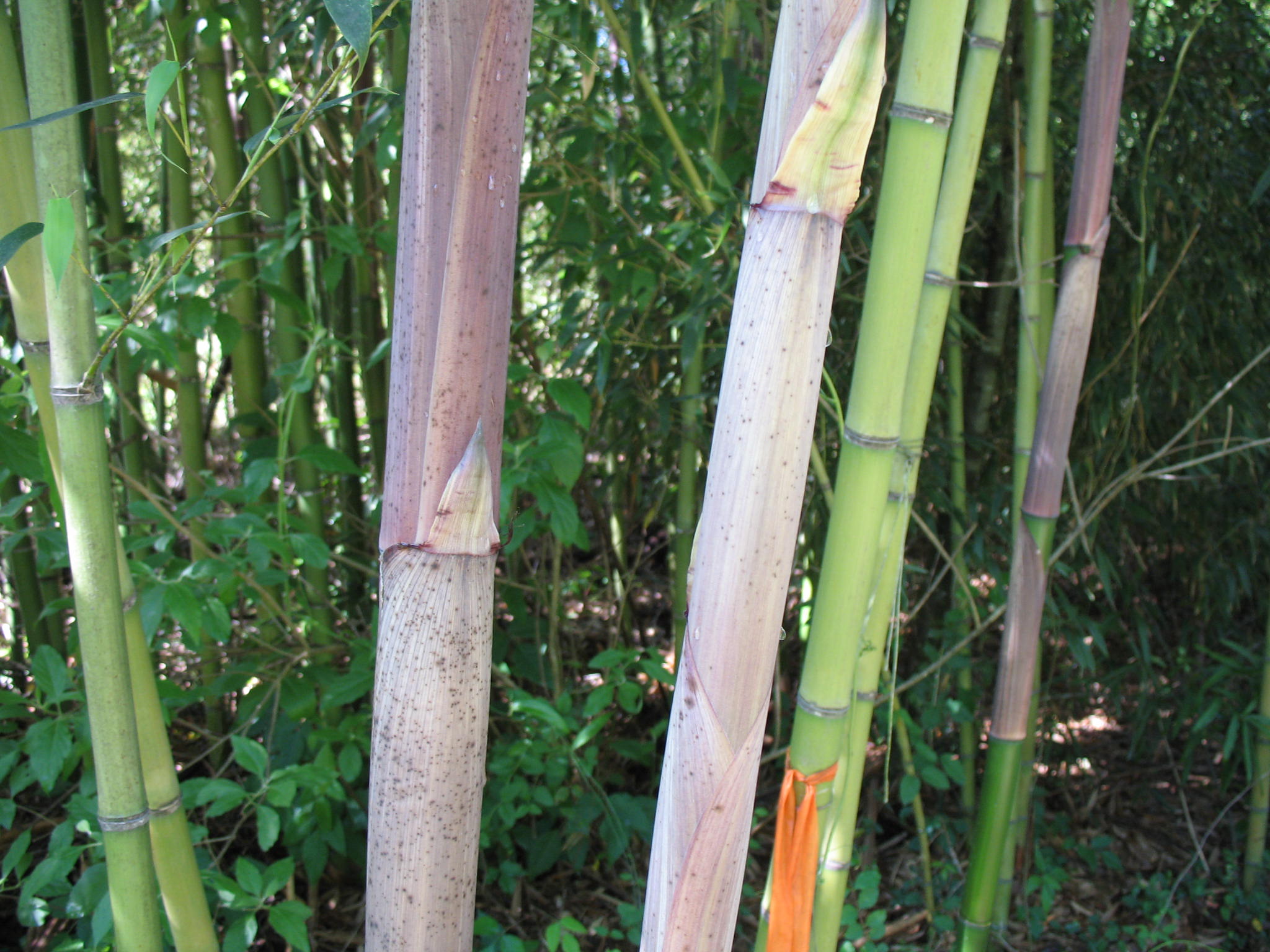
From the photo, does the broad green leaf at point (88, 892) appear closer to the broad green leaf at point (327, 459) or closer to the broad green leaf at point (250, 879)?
the broad green leaf at point (250, 879)

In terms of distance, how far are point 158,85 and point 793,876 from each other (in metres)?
0.66

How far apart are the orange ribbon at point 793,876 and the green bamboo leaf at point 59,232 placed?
1.91 feet

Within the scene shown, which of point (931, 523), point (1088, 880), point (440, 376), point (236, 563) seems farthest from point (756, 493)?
point (1088, 880)

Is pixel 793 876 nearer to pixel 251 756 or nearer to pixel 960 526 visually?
pixel 251 756

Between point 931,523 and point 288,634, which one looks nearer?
point 288,634

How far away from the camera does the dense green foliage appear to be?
130cm

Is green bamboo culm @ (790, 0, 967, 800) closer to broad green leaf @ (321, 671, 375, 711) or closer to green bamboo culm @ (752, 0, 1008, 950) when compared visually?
green bamboo culm @ (752, 0, 1008, 950)

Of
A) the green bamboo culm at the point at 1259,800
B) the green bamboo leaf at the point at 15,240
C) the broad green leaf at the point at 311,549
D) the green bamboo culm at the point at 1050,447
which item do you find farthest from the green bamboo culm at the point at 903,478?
the green bamboo culm at the point at 1259,800

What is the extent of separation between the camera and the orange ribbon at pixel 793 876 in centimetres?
70

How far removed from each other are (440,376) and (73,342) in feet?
1.05

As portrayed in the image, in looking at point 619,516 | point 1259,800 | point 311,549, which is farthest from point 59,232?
point 1259,800

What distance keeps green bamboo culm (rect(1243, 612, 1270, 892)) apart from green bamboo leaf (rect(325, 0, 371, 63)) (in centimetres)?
186

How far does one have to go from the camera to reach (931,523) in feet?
5.99

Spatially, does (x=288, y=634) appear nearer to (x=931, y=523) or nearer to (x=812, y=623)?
(x=812, y=623)
